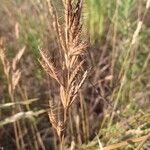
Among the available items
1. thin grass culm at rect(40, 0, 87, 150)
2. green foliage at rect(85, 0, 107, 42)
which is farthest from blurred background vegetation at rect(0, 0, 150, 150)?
thin grass culm at rect(40, 0, 87, 150)

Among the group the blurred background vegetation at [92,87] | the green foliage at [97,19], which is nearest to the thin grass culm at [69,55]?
the blurred background vegetation at [92,87]

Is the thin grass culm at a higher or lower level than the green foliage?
higher

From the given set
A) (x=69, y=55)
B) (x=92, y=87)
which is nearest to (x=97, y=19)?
(x=92, y=87)

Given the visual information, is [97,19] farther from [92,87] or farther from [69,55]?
[69,55]

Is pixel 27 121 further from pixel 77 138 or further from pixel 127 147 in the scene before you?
pixel 127 147

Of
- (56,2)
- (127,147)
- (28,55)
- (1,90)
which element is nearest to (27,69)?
(28,55)

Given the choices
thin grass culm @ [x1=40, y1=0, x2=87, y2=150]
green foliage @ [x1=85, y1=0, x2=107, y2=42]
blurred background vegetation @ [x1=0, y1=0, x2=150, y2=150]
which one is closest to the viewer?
thin grass culm @ [x1=40, y1=0, x2=87, y2=150]

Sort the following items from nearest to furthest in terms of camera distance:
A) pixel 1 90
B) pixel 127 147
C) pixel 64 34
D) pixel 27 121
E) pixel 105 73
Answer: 1. pixel 64 34
2. pixel 127 147
3. pixel 27 121
4. pixel 1 90
5. pixel 105 73

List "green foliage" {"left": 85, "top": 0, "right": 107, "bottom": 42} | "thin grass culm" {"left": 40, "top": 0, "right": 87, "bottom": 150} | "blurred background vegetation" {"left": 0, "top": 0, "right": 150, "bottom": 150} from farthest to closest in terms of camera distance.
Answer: "green foliage" {"left": 85, "top": 0, "right": 107, "bottom": 42}
"blurred background vegetation" {"left": 0, "top": 0, "right": 150, "bottom": 150}
"thin grass culm" {"left": 40, "top": 0, "right": 87, "bottom": 150}

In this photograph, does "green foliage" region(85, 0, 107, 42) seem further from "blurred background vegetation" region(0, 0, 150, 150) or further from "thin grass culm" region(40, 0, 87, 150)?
"thin grass culm" region(40, 0, 87, 150)
